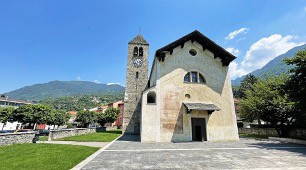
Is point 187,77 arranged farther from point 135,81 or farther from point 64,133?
point 64,133

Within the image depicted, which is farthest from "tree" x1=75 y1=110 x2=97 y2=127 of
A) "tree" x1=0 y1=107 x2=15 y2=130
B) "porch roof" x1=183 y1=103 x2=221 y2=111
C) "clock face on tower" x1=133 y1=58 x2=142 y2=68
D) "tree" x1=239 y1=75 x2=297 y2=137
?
"tree" x1=239 y1=75 x2=297 y2=137

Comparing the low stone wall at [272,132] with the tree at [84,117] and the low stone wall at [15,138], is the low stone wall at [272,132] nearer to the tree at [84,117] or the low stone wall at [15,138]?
the low stone wall at [15,138]

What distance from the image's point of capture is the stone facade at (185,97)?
17.6 metres

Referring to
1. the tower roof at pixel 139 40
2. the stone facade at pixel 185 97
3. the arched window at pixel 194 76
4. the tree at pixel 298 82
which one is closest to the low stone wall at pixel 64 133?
the stone facade at pixel 185 97

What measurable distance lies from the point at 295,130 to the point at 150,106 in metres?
20.2

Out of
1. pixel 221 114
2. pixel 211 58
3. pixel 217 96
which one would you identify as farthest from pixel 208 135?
pixel 211 58

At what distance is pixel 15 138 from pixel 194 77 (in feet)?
61.1

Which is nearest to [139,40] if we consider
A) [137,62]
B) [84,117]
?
[137,62]

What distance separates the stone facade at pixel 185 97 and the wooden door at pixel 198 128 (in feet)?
1.03

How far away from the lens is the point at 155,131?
56.7ft

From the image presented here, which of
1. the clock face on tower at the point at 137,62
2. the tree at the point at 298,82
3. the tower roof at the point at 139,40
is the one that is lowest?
the tree at the point at 298,82

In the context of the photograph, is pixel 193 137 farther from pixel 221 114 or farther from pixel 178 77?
pixel 178 77

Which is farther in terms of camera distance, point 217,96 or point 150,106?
point 217,96

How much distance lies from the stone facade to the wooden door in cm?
31
